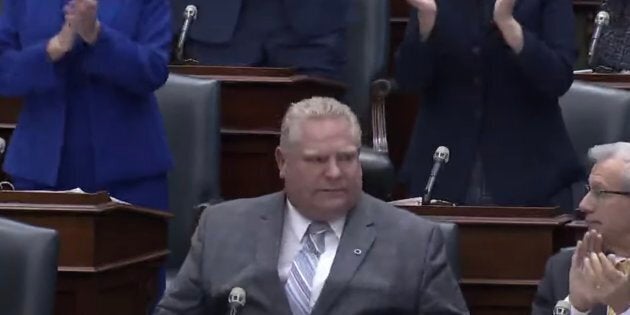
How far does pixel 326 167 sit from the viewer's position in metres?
4.03

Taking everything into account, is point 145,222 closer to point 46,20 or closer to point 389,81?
point 46,20

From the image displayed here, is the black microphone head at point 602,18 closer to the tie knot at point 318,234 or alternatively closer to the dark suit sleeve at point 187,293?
the tie knot at point 318,234

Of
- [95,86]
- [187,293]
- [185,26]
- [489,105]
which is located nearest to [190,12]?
[185,26]

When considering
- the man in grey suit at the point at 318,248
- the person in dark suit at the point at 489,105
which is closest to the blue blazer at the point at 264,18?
the person in dark suit at the point at 489,105

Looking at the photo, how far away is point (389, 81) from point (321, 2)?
642 mm

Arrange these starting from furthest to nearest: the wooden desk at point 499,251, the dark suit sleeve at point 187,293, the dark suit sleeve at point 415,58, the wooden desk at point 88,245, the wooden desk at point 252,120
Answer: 1. the wooden desk at point 252,120
2. the dark suit sleeve at point 415,58
3. the wooden desk at point 499,251
4. the wooden desk at point 88,245
5. the dark suit sleeve at point 187,293

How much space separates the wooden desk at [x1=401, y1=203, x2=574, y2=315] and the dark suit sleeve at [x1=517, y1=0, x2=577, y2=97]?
521mm

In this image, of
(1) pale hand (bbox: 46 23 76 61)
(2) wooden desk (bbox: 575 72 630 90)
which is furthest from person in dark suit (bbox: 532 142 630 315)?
(2) wooden desk (bbox: 575 72 630 90)

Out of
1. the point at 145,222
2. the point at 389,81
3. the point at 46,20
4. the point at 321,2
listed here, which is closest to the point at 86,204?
the point at 145,222

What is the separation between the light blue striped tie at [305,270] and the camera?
157 inches

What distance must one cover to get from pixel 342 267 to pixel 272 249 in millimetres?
165

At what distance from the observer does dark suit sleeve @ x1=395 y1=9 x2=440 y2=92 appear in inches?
199

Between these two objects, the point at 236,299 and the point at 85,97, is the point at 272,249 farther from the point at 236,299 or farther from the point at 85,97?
the point at 85,97

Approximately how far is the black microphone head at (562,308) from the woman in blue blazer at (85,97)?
1.51m
